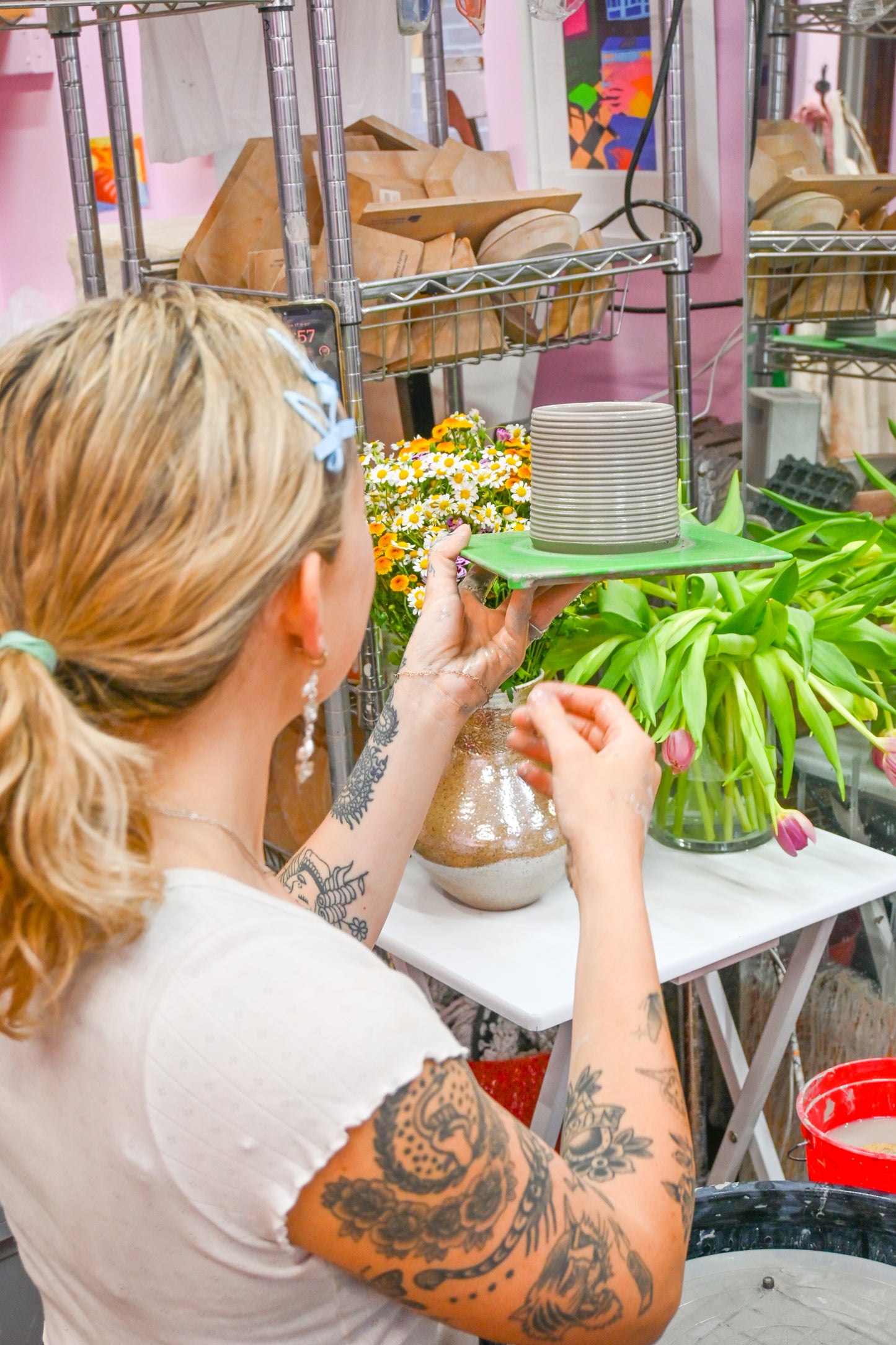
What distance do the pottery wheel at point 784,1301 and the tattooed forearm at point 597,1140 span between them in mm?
330

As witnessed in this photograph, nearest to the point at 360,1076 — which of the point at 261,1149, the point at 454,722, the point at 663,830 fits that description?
the point at 261,1149

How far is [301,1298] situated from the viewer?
0.69m

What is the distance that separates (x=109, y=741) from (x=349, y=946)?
0.16m

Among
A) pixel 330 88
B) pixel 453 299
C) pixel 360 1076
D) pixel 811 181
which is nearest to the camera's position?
pixel 360 1076

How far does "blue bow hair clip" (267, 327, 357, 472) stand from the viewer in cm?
70

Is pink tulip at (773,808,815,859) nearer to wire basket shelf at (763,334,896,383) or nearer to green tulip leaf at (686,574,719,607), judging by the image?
green tulip leaf at (686,574,719,607)

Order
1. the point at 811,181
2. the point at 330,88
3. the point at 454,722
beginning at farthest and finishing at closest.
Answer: the point at 811,181, the point at 330,88, the point at 454,722

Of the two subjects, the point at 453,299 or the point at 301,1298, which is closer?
the point at 301,1298

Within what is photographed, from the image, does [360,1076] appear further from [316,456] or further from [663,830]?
[663,830]

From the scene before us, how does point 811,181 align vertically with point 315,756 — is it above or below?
above

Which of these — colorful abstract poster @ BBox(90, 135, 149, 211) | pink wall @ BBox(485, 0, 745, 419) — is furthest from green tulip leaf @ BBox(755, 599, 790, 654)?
colorful abstract poster @ BBox(90, 135, 149, 211)

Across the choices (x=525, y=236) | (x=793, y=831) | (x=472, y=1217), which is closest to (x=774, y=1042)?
(x=793, y=831)

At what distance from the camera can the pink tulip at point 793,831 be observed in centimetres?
129

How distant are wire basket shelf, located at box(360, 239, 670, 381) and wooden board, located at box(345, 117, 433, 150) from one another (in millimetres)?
258
